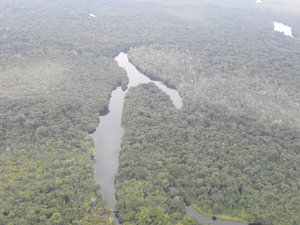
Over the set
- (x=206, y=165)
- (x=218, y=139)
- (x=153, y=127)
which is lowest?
(x=153, y=127)

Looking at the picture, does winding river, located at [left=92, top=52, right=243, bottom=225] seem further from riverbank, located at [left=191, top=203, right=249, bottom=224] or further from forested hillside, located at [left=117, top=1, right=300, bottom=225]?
forested hillside, located at [left=117, top=1, right=300, bottom=225]

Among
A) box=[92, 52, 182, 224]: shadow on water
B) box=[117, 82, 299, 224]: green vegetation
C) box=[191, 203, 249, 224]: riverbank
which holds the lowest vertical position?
box=[92, 52, 182, 224]: shadow on water

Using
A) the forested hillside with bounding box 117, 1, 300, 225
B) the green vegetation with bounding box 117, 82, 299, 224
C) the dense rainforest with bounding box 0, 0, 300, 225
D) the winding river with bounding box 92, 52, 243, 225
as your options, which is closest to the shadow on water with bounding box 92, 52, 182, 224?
the winding river with bounding box 92, 52, 243, 225

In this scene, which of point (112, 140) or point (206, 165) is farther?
point (112, 140)

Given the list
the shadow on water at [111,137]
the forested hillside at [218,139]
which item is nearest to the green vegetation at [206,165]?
the forested hillside at [218,139]

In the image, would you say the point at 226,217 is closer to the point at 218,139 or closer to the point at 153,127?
the point at 218,139

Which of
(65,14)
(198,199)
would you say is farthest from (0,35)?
(198,199)

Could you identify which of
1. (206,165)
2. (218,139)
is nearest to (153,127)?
(218,139)
